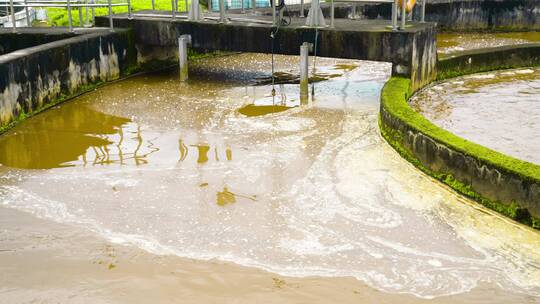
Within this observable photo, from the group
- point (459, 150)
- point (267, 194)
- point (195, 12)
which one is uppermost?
point (195, 12)

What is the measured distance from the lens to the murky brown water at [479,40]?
1831cm

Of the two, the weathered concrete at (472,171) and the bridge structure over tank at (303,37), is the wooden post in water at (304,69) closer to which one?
the bridge structure over tank at (303,37)

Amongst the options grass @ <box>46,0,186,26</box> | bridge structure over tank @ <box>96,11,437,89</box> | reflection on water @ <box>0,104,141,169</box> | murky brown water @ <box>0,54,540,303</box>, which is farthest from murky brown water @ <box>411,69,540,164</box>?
grass @ <box>46,0,186,26</box>

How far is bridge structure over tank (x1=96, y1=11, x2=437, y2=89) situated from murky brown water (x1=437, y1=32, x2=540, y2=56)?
19.3 ft

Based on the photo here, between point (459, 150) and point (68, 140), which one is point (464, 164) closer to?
point (459, 150)

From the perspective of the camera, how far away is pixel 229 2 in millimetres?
21172

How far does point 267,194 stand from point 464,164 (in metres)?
2.24

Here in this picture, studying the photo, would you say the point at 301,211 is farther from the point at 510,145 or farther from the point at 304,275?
the point at 510,145

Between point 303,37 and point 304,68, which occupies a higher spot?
point 303,37

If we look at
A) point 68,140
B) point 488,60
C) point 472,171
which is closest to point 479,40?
point 488,60

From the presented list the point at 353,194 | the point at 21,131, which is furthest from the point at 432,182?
the point at 21,131

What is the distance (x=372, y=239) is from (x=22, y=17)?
50.5 feet

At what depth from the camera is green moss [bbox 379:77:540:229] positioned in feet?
21.2

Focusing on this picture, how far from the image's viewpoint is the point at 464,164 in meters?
7.15
